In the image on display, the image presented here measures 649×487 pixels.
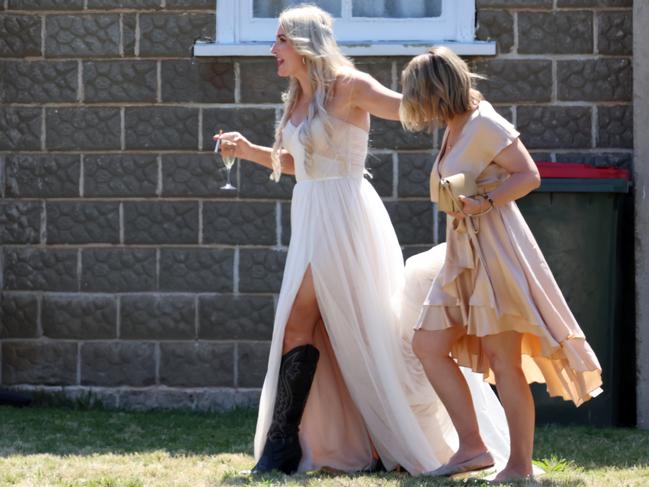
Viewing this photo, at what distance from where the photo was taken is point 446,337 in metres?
4.74

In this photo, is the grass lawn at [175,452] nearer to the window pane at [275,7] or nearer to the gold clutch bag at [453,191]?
the gold clutch bag at [453,191]

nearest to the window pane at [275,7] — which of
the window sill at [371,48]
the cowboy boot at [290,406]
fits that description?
the window sill at [371,48]

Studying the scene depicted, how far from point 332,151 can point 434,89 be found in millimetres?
533

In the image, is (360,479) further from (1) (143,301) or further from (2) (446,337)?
(1) (143,301)

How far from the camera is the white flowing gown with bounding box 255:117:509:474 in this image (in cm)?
498

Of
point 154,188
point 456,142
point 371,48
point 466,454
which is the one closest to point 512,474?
point 466,454

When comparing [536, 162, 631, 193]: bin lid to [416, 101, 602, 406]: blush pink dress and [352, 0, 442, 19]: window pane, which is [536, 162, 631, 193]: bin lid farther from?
[416, 101, 602, 406]: blush pink dress

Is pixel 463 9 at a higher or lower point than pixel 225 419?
higher

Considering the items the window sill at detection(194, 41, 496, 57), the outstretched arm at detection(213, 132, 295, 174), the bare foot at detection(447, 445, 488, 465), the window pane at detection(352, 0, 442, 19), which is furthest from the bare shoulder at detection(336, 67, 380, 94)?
the window pane at detection(352, 0, 442, 19)

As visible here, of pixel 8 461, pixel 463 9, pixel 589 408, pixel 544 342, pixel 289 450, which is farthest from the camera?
pixel 463 9

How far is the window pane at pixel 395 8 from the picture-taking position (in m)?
6.97

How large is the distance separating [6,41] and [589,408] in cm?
342

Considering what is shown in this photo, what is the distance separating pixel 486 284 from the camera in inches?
182

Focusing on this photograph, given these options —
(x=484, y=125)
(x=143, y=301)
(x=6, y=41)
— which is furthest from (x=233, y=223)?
(x=484, y=125)
